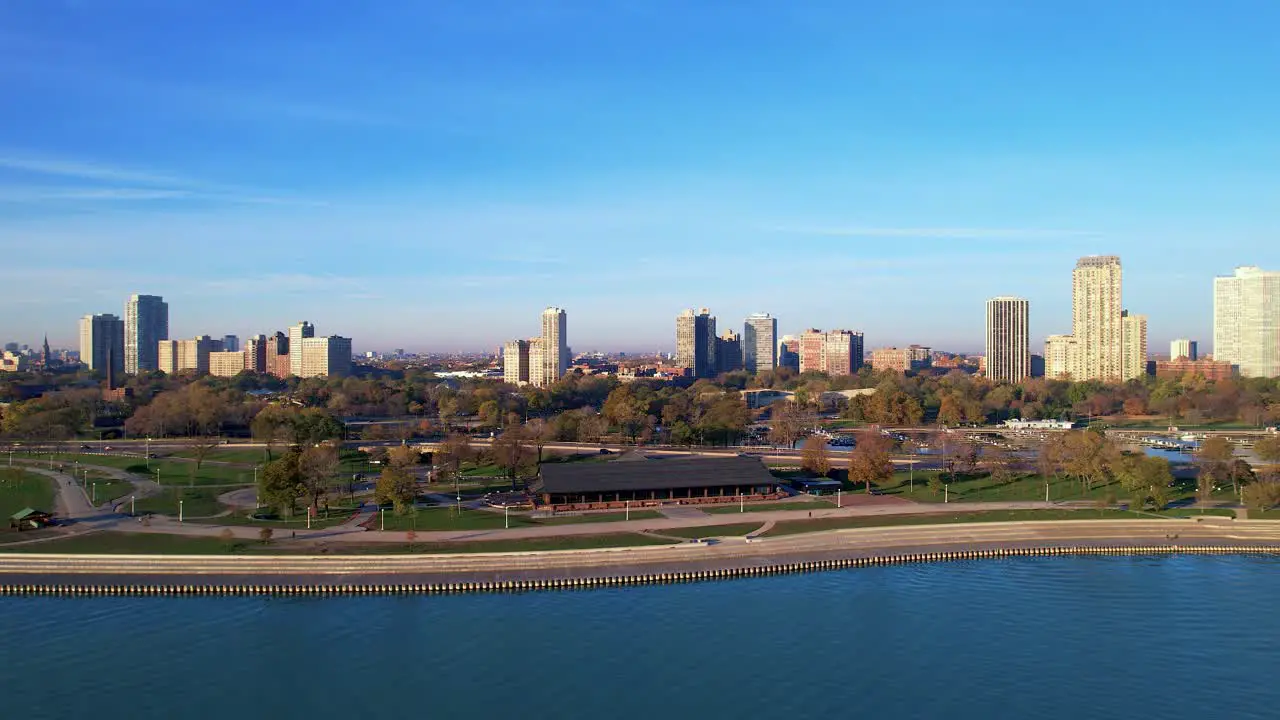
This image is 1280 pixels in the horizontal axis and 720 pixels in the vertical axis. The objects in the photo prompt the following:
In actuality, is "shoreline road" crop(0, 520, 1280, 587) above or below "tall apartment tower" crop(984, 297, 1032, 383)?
below

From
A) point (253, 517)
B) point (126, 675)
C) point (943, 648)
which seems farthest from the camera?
point (253, 517)

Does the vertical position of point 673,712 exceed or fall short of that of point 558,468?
it falls short

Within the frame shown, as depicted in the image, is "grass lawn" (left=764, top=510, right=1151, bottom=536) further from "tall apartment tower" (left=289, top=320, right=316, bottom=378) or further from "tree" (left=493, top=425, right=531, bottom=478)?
"tall apartment tower" (left=289, top=320, right=316, bottom=378)

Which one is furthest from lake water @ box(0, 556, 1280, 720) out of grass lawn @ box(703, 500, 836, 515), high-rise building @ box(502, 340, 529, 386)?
high-rise building @ box(502, 340, 529, 386)

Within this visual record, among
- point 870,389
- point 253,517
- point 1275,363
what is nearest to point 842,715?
point 253,517

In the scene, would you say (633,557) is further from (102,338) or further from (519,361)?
(102,338)

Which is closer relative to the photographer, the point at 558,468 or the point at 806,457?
the point at 558,468

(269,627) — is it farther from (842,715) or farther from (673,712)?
(842,715)
